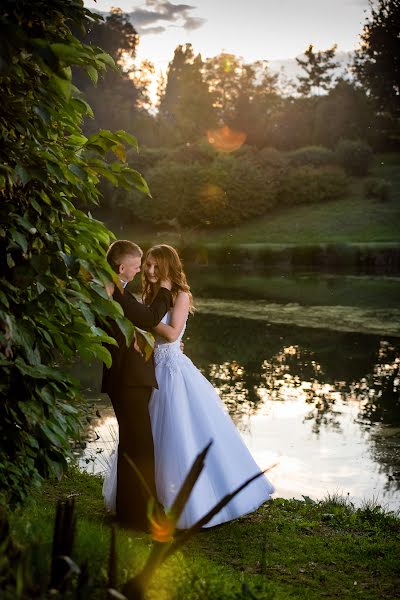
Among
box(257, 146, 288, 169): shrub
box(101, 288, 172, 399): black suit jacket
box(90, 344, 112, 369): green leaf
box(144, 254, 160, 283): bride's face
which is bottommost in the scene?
box(101, 288, 172, 399): black suit jacket

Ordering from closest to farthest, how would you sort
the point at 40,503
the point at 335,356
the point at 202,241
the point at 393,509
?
the point at 40,503, the point at 393,509, the point at 335,356, the point at 202,241

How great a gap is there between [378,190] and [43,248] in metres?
46.1

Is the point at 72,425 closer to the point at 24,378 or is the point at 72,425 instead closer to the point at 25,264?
the point at 24,378

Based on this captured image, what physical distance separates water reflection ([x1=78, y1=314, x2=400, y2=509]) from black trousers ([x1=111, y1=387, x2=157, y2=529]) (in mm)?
2576

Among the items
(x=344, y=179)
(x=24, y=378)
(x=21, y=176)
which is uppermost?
(x=344, y=179)

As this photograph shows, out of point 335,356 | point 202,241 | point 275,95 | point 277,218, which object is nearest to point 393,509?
point 335,356

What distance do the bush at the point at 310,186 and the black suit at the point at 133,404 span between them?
4382 cm

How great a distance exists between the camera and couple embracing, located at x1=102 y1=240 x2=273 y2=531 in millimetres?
5711

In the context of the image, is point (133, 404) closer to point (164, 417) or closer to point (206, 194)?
point (164, 417)

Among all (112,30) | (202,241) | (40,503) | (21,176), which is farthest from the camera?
(112,30)

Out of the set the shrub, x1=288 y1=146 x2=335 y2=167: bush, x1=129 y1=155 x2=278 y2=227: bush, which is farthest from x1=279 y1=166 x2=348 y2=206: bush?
x1=288 y1=146 x2=335 y2=167: bush

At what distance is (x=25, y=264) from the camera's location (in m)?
3.59

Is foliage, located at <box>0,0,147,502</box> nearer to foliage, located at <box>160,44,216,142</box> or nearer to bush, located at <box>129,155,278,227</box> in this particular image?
bush, located at <box>129,155,278,227</box>

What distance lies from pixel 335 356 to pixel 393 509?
8660 mm
